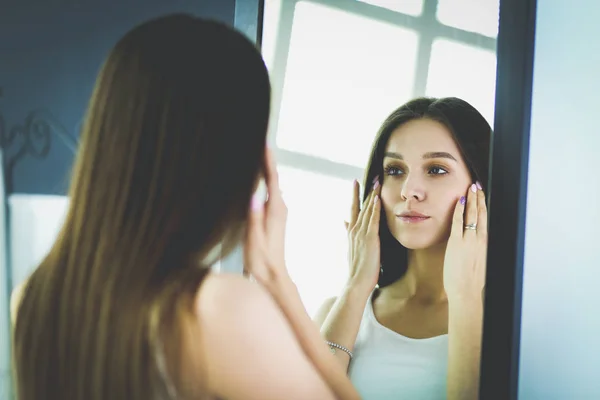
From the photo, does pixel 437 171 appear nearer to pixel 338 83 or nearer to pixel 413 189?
pixel 413 189

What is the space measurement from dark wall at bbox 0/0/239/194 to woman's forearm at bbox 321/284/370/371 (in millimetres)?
481

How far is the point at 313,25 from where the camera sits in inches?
39.2

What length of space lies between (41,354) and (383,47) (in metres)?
0.61

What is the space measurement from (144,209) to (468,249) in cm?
42

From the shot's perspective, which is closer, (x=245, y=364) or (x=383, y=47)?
(x=245, y=364)

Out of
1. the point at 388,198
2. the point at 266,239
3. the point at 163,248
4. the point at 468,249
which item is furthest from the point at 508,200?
the point at 163,248

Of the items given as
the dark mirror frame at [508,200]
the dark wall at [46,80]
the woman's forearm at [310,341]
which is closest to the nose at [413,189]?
the dark mirror frame at [508,200]

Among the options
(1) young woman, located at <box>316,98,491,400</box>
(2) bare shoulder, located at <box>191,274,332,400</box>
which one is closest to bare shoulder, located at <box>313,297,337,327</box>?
(1) young woman, located at <box>316,98,491,400</box>

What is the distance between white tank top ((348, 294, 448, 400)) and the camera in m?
0.83

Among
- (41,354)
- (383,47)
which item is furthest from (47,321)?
(383,47)

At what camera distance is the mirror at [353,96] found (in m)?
0.82

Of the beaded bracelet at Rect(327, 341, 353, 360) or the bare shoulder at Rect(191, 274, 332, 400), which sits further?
the beaded bracelet at Rect(327, 341, 353, 360)

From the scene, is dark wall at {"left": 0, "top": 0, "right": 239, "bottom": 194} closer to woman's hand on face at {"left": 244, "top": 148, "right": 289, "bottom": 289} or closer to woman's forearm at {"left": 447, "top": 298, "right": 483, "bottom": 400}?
woman's hand on face at {"left": 244, "top": 148, "right": 289, "bottom": 289}

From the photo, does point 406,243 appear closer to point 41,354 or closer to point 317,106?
point 317,106
